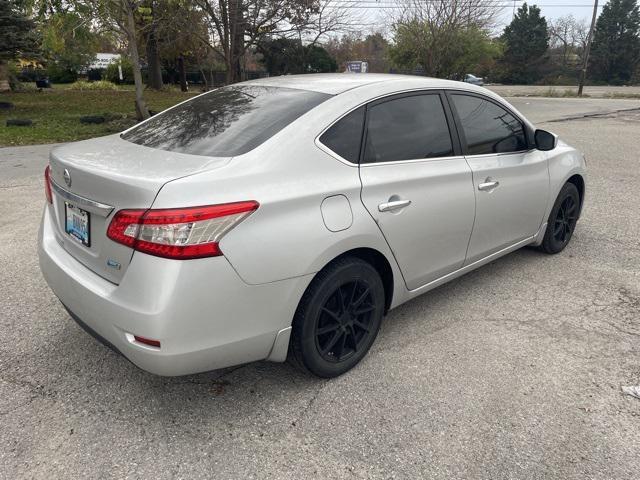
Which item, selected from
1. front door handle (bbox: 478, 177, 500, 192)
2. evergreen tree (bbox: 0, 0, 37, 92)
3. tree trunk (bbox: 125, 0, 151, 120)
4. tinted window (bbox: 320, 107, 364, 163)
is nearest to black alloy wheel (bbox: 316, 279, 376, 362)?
tinted window (bbox: 320, 107, 364, 163)

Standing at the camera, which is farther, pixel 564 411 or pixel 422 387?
pixel 422 387

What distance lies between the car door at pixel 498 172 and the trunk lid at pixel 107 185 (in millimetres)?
1856

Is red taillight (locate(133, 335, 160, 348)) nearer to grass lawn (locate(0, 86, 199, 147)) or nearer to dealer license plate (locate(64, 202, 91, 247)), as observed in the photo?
dealer license plate (locate(64, 202, 91, 247))

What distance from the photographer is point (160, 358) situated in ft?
7.07

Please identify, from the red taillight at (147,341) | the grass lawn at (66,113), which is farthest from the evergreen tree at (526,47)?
the red taillight at (147,341)

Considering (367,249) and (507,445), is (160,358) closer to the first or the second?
(367,249)

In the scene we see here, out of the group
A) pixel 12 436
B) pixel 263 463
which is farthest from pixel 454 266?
pixel 12 436

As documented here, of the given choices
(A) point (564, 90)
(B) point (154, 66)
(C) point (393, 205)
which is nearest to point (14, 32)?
Answer: (B) point (154, 66)

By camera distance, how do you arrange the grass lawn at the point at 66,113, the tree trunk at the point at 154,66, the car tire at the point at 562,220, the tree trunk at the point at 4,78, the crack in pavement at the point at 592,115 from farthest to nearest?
the tree trunk at the point at 154,66
the tree trunk at the point at 4,78
the crack in pavement at the point at 592,115
the grass lawn at the point at 66,113
the car tire at the point at 562,220

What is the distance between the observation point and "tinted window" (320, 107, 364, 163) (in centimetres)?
266

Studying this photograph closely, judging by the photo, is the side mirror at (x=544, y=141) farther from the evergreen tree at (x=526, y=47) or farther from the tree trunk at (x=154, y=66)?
the evergreen tree at (x=526, y=47)

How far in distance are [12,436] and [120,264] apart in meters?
0.98

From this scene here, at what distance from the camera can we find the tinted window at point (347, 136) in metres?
2.66

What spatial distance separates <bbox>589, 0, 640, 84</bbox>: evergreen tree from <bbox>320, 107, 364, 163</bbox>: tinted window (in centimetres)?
6490
